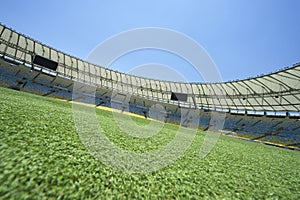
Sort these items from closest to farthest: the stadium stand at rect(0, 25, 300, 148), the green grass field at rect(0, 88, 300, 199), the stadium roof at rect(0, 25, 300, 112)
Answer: the green grass field at rect(0, 88, 300, 199) < the stadium roof at rect(0, 25, 300, 112) < the stadium stand at rect(0, 25, 300, 148)

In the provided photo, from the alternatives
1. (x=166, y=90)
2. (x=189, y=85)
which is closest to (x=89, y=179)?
(x=189, y=85)

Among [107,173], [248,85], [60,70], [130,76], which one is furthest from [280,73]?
[60,70]

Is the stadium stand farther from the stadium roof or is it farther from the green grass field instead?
the green grass field

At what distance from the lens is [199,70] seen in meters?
6.23

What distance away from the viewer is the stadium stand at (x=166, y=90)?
67.7 ft

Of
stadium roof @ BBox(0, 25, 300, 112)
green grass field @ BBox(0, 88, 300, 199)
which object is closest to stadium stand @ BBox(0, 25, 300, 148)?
stadium roof @ BBox(0, 25, 300, 112)

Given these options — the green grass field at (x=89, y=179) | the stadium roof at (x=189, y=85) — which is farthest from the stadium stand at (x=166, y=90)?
the green grass field at (x=89, y=179)

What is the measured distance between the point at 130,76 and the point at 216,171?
31.9 meters

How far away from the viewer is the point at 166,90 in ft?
115

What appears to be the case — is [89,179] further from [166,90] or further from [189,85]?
[166,90]

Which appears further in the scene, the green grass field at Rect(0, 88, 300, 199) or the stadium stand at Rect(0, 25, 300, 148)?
the stadium stand at Rect(0, 25, 300, 148)

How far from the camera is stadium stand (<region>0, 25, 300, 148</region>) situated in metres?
20.6

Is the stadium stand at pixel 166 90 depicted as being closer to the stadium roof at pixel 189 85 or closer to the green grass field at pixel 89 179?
the stadium roof at pixel 189 85

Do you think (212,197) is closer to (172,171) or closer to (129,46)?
(172,171)
